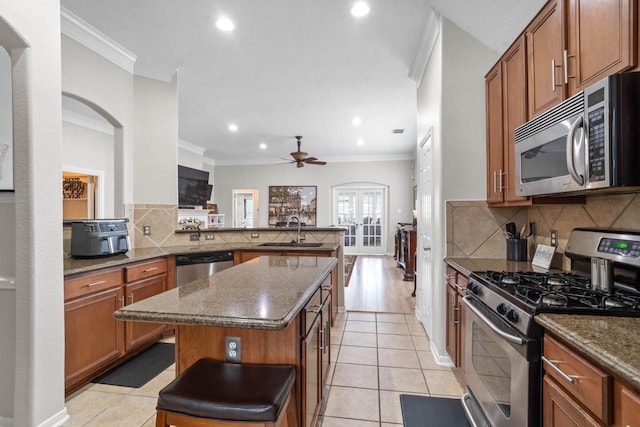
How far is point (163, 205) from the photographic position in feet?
11.9

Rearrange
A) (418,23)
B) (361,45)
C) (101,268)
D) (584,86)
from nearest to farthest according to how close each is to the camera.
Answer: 1. (584,86)
2. (101,268)
3. (418,23)
4. (361,45)

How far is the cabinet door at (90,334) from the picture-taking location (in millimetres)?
2082

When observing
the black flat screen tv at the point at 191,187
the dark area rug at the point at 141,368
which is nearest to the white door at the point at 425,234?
the dark area rug at the point at 141,368

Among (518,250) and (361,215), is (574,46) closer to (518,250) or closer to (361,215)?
(518,250)

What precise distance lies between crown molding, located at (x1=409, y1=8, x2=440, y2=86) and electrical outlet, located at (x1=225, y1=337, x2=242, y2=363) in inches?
111

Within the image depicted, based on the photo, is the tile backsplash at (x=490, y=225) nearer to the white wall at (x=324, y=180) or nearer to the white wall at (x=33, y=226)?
the white wall at (x=33, y=226)

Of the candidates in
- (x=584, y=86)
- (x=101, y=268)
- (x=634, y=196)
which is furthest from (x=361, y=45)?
(x=101, y=268)

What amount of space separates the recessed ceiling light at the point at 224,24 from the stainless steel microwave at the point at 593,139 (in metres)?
2.52

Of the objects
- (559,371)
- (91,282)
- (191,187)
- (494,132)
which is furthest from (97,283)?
(191,187)

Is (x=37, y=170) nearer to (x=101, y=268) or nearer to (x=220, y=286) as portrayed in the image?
(x=101, y=268)

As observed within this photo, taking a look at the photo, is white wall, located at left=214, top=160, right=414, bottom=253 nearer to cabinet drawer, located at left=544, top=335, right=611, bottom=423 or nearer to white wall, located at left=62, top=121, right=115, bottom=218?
white wall, located at left=62, top=121, right=115, bottom=218

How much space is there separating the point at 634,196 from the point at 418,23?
2113 millimetres

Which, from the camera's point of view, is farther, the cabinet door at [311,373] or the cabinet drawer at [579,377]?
the cabinet door at [311,373]

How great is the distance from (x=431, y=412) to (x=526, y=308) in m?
1.15
